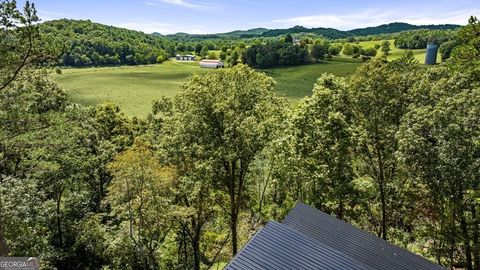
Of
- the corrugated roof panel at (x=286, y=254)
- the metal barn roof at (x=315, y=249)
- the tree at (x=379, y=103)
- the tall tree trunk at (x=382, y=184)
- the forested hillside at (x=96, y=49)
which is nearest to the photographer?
the corrugated roof panel at (x=286, y=254)

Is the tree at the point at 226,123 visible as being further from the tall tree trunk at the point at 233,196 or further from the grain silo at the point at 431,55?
the grain silo at the point at 431,55

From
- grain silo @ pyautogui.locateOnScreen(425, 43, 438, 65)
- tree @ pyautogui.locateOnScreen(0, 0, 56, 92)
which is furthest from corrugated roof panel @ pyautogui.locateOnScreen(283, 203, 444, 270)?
grain silo @ pyautogui.locateOnScreen(425, 43, 438, 65)

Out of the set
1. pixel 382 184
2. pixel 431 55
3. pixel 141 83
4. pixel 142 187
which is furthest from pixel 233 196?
pixel 431 55

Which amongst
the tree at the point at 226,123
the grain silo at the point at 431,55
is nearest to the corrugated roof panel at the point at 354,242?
the tree at the point at 226,123

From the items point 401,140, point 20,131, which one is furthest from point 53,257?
point 401,140

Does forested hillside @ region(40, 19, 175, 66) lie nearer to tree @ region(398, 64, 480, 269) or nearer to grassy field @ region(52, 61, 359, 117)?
grassy field @ region(52, 61, 359, 117)

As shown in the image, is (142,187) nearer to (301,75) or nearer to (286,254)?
(286,254)
